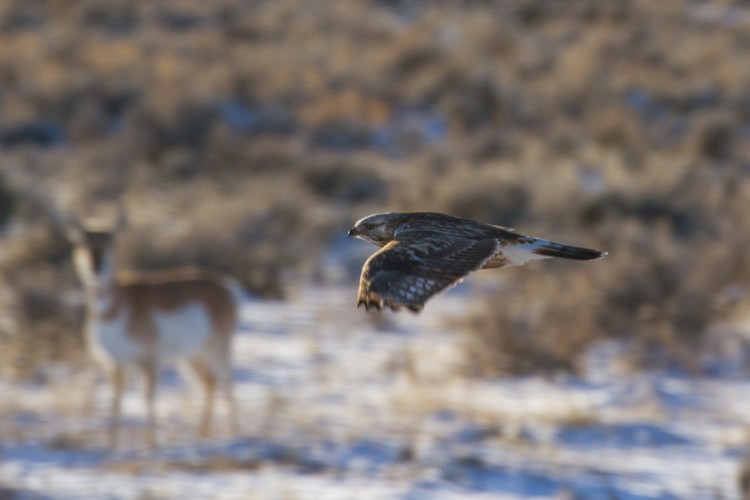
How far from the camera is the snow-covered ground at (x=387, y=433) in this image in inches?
279

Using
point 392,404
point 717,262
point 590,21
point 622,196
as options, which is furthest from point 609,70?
point 392,404

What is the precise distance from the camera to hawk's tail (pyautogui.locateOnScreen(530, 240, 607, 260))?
360 cm

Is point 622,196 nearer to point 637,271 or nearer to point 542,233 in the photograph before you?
point 542,233

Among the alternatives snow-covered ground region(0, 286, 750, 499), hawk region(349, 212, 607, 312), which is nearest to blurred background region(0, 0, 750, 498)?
snow-covered ground region(0, 286, 750, 499)

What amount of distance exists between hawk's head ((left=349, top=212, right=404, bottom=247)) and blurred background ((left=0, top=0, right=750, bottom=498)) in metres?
4.63

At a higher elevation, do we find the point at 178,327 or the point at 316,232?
the point at 316,232

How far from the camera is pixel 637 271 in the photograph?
10461mm

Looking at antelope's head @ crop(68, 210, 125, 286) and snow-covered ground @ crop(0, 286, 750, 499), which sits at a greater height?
antelope's head @ crop(68, 210, 125, 286)

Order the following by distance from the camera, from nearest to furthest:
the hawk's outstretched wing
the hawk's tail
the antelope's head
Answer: the hawk's outstretched wing → the hawk's tail → the antelope's head

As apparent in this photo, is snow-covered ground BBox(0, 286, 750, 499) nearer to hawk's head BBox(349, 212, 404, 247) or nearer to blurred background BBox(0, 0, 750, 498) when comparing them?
blurred background BBox(0, 0, 750, 498)

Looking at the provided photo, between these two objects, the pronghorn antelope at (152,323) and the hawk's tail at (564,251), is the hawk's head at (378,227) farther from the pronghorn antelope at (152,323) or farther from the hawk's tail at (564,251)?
the pronghorn antelope at (152,323)

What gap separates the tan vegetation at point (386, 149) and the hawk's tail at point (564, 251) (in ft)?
17.9

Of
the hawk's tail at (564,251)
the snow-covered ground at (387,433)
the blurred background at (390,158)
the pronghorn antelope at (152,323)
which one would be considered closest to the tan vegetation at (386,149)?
the blurred background at (390,158)

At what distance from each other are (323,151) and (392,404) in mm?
9003
